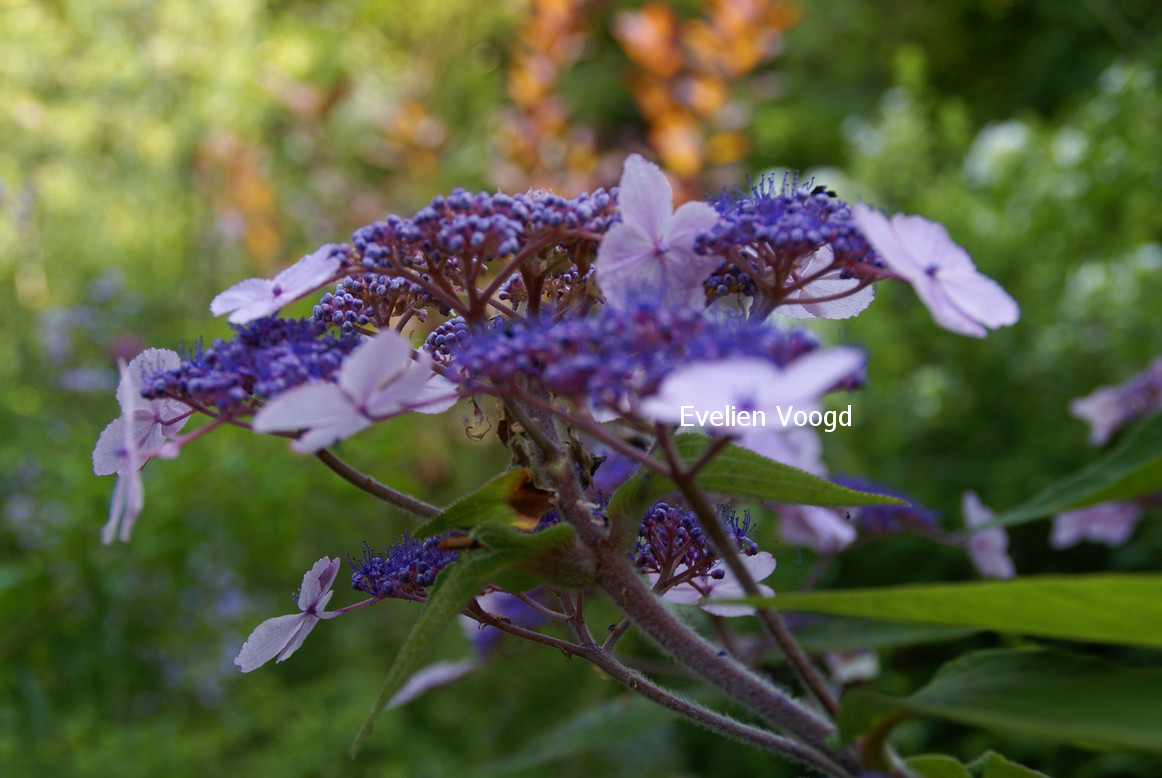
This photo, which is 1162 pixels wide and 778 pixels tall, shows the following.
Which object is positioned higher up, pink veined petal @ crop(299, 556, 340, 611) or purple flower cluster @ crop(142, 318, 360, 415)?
purple flower cluster @ crop(142, 318, 360, 415)

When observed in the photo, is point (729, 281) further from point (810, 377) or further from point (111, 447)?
point (111, 447)

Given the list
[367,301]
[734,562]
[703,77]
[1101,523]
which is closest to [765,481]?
[734,562]

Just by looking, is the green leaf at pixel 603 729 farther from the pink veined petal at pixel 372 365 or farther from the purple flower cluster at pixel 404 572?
the pink veined petal at pixel 372 365

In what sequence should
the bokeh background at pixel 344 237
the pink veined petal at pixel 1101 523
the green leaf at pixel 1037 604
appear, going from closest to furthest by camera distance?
the green leaf at pixel 1037 604 < the pink veined petal at pixel 1101 523 < the bokeh background at pixel 344 237

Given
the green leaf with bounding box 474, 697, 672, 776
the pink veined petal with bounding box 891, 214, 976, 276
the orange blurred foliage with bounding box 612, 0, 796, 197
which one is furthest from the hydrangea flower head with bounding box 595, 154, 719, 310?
the orange blurred foliage with bounding box 612, 0, 796, 197

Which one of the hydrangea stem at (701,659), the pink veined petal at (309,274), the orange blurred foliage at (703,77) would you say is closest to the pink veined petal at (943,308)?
the hydrangea stem at (701,659)

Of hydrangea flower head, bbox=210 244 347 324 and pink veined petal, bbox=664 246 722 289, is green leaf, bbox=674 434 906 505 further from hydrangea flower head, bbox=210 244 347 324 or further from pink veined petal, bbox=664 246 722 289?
hydrangea flower head, bbox=210 244 347 324
